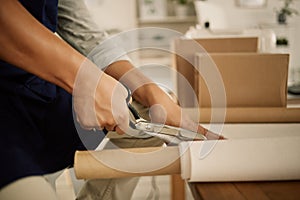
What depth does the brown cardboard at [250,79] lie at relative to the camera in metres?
1.36

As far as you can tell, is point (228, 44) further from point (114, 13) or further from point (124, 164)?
point (114, 13)

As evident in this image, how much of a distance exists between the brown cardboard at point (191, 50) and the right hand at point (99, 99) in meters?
0.97

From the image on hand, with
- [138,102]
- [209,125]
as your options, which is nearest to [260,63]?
[209,125]

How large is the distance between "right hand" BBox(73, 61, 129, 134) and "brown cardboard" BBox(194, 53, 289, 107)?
74 centimetres

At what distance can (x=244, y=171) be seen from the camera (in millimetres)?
601

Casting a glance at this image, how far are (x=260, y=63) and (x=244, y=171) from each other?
2.80 feet

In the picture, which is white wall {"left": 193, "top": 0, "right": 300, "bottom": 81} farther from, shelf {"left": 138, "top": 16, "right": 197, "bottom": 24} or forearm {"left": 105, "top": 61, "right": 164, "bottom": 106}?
forearm {"left": 105, "top": 61, "right": 164, "bottom": 106}

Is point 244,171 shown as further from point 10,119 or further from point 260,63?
point 260,63

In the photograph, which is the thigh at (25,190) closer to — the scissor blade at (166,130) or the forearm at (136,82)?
the scissor blade at (166,130)

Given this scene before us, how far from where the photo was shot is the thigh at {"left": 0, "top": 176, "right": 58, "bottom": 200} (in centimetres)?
55

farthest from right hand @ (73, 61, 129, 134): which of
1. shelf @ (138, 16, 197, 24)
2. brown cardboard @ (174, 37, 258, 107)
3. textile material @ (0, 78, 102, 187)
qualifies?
shelf @ (138, 16, 197, 24)

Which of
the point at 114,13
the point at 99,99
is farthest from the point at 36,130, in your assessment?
the point at 114,13

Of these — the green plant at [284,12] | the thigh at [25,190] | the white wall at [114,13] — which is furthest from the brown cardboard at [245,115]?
the white wall at [114,13]

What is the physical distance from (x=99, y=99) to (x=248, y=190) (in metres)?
0.27
